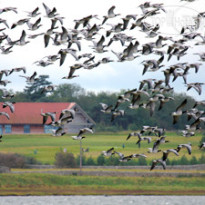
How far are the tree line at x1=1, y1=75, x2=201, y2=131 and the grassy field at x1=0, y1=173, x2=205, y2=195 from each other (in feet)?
79.9

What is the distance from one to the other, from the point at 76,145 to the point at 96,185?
31110 mm

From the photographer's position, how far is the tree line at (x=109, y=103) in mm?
103375

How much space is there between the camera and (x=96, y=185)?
235ft

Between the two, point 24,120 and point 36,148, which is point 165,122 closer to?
point 36,148

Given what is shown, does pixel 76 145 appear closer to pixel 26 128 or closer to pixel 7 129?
pixel 7 129

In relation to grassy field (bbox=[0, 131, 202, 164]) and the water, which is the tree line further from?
the water

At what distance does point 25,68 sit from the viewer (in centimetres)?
3684

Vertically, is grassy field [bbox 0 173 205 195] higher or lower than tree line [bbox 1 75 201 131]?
lower

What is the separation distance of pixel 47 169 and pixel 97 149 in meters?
17.0

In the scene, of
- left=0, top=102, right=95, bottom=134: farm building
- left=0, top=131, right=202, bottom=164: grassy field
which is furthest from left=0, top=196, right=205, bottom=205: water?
left=0, top=102, right=95, bottom=134: farm building

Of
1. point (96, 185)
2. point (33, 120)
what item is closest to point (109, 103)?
point (33, 120)

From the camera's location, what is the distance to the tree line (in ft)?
339

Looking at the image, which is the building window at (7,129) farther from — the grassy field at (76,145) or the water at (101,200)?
the water at (101,200)

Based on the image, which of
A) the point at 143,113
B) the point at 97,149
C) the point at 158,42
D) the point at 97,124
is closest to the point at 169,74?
the point at 158,42
